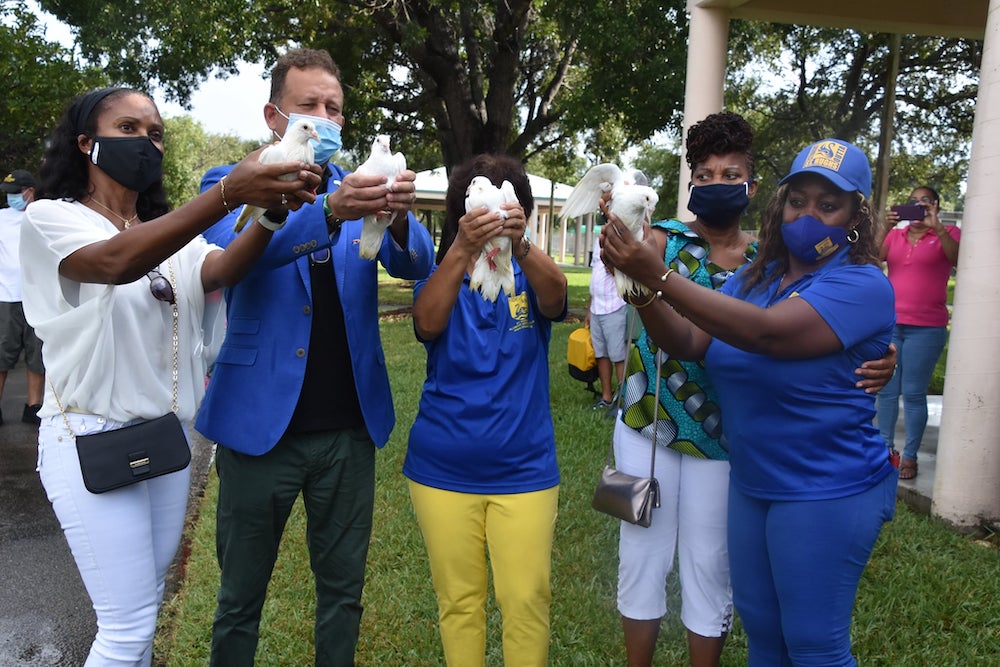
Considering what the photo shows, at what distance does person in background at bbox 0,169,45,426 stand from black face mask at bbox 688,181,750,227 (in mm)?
6281

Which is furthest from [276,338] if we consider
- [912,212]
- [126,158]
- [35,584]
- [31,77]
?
[31,77]

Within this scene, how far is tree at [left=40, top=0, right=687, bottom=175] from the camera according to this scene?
1136 centimetres

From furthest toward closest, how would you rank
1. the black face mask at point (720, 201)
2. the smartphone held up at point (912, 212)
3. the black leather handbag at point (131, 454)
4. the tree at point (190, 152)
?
the tree at point (190, 152)
the smartphone held up at point (912, 212)
the black face mask at point (720, 201)
the black leather handbag at point (131, 454)

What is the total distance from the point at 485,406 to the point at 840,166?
52.2 inches

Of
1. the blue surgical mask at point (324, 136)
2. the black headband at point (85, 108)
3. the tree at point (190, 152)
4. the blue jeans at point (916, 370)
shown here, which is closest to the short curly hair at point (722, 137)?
the blue surgical mask at point (324, 136)

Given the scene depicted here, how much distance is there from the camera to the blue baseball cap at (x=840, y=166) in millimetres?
2229

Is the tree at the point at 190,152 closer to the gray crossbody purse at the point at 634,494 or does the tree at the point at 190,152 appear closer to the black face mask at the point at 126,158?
the black face mask at the point at 126,158

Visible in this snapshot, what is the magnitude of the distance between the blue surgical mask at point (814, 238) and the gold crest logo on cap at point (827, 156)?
0.15m

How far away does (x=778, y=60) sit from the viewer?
19344mm

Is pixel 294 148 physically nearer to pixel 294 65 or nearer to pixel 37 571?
pixel 294 65

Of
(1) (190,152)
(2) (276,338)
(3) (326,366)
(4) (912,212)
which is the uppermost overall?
(1) (190,152)

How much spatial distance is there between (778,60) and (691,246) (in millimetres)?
18842

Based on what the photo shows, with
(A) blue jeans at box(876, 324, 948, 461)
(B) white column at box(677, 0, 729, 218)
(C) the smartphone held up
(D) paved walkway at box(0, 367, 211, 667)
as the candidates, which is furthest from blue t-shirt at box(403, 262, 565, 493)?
(A) blue jeans at box(876, 324, 948, 461)

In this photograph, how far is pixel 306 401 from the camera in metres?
2.63
